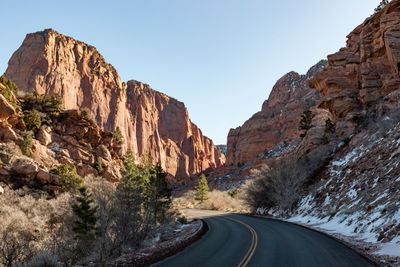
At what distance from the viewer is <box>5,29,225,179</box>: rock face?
89750 millimetres

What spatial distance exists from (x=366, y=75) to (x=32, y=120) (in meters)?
51.4

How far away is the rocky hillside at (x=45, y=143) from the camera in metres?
29.4

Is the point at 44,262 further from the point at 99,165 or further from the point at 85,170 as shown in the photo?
the point at 99,165

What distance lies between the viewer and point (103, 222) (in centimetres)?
1277

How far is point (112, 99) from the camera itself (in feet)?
390

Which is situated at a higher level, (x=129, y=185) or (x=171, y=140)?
(x=171, y=140)

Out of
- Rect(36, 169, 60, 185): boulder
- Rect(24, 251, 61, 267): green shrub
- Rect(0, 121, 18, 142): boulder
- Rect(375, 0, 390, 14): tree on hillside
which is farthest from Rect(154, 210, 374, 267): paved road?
Rect(375, 0, 390, 14): tree on hillside

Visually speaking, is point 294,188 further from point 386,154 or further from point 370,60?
point 370,60

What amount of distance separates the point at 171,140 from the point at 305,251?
485 feet

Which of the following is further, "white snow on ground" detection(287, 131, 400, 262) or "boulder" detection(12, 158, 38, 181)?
"boulder" detection(12, 158, 38, 181)

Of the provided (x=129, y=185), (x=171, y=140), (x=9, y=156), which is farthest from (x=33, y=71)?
(x=129, y=185)

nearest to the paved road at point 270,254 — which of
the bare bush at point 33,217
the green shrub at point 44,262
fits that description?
the green shrub at point 44,262

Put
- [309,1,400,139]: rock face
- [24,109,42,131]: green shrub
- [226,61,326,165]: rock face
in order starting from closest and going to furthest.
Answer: [309,1,400,139]: rock face → [24,109,42,131]: green shrub → [226,61,326,165]: rock face

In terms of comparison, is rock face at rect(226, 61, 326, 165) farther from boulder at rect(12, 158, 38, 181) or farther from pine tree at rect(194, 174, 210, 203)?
boulder at rect(12, 158, 38, 181)
